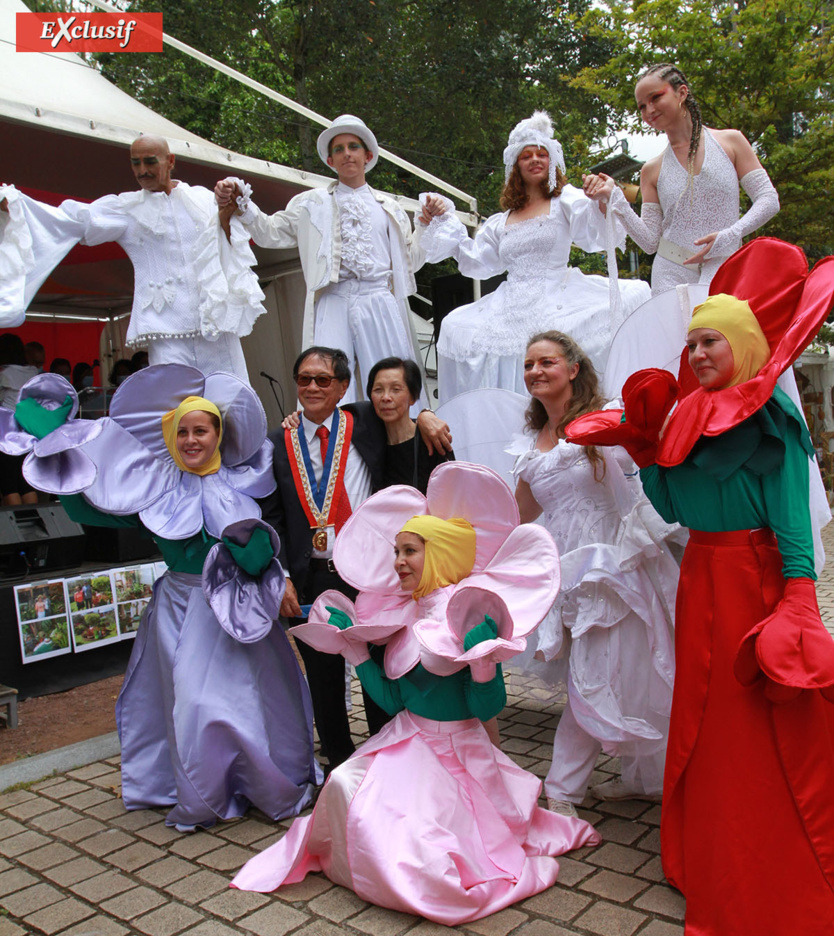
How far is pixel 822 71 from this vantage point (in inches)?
363

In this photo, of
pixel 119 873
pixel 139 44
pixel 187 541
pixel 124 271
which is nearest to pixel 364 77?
pixel 139 44

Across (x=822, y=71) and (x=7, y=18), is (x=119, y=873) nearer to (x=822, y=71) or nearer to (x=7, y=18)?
(x=7, y=18)

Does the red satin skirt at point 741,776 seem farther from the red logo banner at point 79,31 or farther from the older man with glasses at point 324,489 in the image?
the red logo banner at point 79,31

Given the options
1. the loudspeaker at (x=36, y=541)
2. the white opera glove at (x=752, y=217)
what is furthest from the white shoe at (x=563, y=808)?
the loudspeaker at (x=36, y=541)

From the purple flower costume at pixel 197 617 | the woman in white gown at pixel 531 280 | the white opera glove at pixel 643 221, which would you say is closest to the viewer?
the purple flower costume at pixel 197 617

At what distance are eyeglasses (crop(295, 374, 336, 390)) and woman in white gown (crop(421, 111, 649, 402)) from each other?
127cm

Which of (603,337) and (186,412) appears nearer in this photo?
(186,412)

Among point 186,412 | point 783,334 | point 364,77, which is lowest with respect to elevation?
point 186,412

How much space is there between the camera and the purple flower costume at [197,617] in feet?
9.65

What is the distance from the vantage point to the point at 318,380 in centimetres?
314

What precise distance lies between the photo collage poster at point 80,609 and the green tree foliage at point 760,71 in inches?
310

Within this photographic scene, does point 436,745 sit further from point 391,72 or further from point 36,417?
point 391,72

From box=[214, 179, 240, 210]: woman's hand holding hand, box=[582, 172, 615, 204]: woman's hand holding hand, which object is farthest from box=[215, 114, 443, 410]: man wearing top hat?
box=[582, 172, 615, 204]: woman's hand holding hand

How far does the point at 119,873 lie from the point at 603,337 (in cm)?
287
